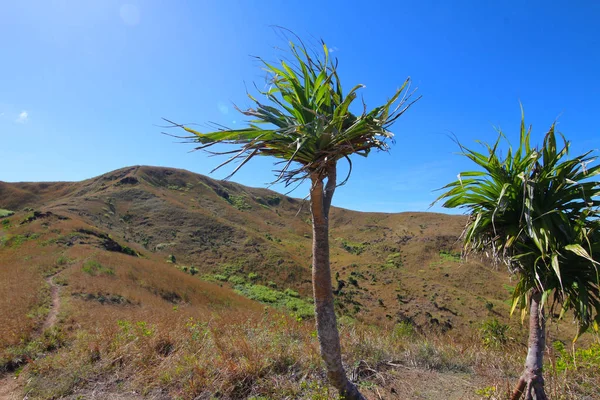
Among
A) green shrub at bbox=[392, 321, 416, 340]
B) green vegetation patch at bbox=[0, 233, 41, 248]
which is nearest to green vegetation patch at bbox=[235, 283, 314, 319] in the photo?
green shrub at bbox=[392, 321, 416, 340]

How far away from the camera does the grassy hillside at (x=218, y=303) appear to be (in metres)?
4.67

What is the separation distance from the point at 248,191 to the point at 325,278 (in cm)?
8625

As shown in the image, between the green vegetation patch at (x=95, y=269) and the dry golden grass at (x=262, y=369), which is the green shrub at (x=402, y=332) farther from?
the green vegetation patch at (x=95, y=269)

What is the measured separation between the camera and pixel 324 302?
11.3 feet

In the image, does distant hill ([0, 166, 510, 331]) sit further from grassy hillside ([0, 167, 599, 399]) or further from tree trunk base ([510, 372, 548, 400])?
tree trunk base ([510, 372, 548, 400])

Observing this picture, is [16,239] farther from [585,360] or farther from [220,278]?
[585,360]

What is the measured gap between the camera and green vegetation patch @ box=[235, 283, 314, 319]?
27.3 meters

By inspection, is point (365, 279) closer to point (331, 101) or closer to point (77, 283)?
point (77, 283)

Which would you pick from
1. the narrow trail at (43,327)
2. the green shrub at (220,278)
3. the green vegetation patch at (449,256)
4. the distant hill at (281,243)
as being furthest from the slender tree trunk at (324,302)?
the green vegetation patch at (449,256)

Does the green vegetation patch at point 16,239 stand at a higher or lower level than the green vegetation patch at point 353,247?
lower

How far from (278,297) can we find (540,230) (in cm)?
2861

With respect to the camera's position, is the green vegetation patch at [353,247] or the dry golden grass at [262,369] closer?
the dry golden grass at [262,369]

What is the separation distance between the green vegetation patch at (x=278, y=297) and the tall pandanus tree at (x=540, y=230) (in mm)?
22318

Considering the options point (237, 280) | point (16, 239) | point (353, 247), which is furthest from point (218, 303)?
point (353, 247)
